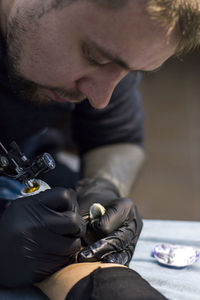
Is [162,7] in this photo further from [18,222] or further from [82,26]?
[18,222]

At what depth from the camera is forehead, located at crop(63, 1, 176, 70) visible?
29.8 inches

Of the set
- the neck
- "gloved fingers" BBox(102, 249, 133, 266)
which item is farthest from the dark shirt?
"gloved fingers" BBox(102, 249, 133, 266)

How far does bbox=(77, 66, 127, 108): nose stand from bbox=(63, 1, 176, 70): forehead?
0.06 metres

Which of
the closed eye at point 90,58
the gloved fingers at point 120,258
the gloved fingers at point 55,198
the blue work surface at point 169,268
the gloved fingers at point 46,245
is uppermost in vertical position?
the closed eye at point 90,58

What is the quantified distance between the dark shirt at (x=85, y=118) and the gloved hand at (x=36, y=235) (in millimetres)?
388

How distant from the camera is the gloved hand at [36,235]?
0.73 meters

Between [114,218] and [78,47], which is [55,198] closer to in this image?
[114,218]

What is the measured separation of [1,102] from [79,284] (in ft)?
1.80

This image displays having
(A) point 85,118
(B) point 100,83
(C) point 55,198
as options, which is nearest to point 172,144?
(A) point 85,118

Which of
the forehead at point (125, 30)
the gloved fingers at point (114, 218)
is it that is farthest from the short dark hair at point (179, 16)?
the gloved fingers at point (114, 218)

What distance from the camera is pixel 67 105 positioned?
1216 mm

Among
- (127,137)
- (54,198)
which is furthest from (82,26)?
(127,137)

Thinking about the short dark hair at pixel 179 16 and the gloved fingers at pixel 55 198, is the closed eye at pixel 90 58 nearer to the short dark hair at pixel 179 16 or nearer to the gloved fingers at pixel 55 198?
the short dark hair at pixel 179 16

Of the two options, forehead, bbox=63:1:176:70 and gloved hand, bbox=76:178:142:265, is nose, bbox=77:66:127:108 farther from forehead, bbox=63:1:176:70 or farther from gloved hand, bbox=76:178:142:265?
gloved hand, bbox=76:178:142:265
